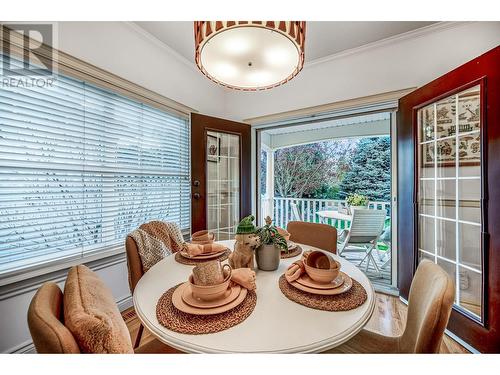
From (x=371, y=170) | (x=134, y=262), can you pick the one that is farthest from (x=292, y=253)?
(x=371, y=170)

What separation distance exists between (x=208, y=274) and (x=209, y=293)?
81 mm

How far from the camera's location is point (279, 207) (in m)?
5.05

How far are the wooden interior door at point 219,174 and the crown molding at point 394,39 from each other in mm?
1202

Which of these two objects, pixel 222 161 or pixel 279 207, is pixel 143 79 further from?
pixel 279 207

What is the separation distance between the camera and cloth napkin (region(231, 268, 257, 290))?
84cm

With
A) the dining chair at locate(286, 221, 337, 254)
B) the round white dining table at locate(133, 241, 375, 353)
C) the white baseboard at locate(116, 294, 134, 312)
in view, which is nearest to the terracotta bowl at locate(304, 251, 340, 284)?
the round white dining table at locate(133, 241, 375, 353)

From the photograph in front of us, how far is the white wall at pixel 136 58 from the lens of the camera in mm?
1621

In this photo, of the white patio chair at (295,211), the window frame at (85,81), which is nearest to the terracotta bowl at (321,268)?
the window frame at (85,81)

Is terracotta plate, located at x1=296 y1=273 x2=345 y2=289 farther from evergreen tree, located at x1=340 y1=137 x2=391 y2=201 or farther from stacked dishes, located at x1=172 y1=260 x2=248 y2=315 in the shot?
evergreen tree, located at x1=340 y1=137 x2=391 y2=201

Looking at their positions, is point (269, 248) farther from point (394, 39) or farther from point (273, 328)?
point (394, 39)

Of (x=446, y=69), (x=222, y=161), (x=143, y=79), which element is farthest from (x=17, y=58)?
(x=446, y=69)
